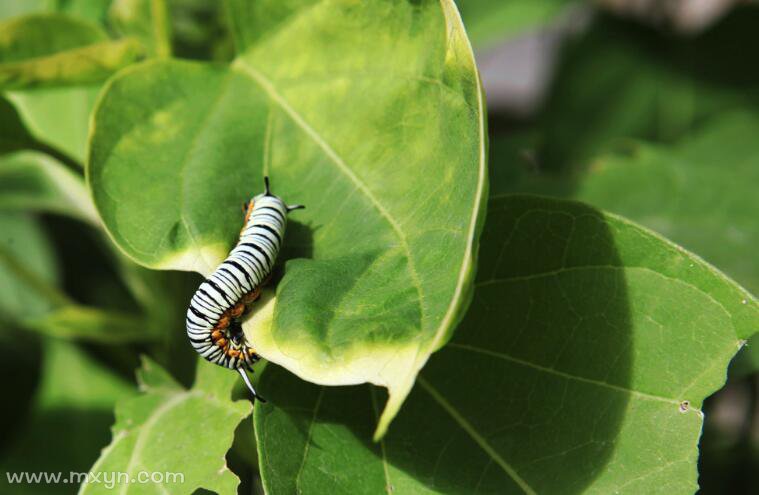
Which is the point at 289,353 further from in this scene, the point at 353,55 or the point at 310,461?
the point at 353,55

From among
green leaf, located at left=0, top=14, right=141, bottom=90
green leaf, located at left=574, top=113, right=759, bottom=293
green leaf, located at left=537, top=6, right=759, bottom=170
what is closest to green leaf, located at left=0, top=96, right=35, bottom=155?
green leaf, located at left=0, top=14, right=141, bottom=90

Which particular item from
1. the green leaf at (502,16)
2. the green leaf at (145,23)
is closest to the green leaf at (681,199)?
the green leaf at (502,16)

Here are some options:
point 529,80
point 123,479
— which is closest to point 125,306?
point 123,479

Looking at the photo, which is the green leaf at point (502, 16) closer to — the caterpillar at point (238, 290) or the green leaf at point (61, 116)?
the green leaf at point (61, 116)

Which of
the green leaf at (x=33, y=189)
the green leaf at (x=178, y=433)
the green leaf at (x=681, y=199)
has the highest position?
the green leaf at (x=178, y=433)

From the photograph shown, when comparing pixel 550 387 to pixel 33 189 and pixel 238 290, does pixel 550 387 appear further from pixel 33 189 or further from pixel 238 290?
pixel 33 189

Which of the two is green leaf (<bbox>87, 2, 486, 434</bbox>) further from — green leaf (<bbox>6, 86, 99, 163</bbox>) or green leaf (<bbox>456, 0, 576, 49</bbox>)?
green leaf (<bbox>456, 0, 576, 49</bbox>)
